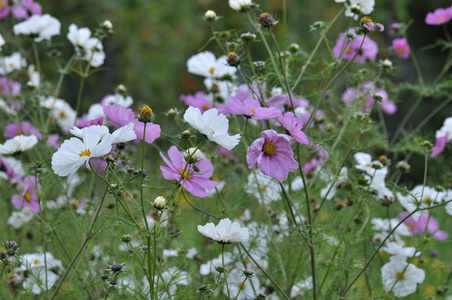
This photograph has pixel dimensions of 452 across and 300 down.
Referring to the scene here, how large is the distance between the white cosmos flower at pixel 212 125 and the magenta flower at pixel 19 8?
1.13 meters

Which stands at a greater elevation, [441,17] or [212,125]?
[441,17]

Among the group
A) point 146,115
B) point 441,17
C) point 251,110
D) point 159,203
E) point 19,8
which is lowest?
point 159,203

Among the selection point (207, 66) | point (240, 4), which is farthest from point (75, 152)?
point (207, 66)

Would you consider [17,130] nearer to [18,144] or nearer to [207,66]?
[18,144]

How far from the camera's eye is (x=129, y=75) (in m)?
4.09

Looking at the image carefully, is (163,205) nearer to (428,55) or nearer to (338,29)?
(338,29)

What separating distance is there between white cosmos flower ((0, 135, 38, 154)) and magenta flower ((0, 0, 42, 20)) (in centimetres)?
68

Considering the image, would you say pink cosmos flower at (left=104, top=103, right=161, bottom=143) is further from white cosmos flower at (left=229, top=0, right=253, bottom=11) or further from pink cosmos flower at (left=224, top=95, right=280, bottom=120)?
white cosmos flower at (left=229, top=0, right=253, bottom=11)

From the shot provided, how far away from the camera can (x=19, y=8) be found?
1774mm

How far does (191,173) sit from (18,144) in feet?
1.66

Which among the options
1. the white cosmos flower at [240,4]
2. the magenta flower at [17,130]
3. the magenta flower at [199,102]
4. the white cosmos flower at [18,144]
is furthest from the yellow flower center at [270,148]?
the magenta flower at [17,130]

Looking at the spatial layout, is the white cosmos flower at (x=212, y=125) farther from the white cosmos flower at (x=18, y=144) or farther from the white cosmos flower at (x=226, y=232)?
the white cosmos flower at (x=18, y=144)

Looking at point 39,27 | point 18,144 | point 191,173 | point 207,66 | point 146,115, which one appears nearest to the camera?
point 146,115

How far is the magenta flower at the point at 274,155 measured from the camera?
0.90m
